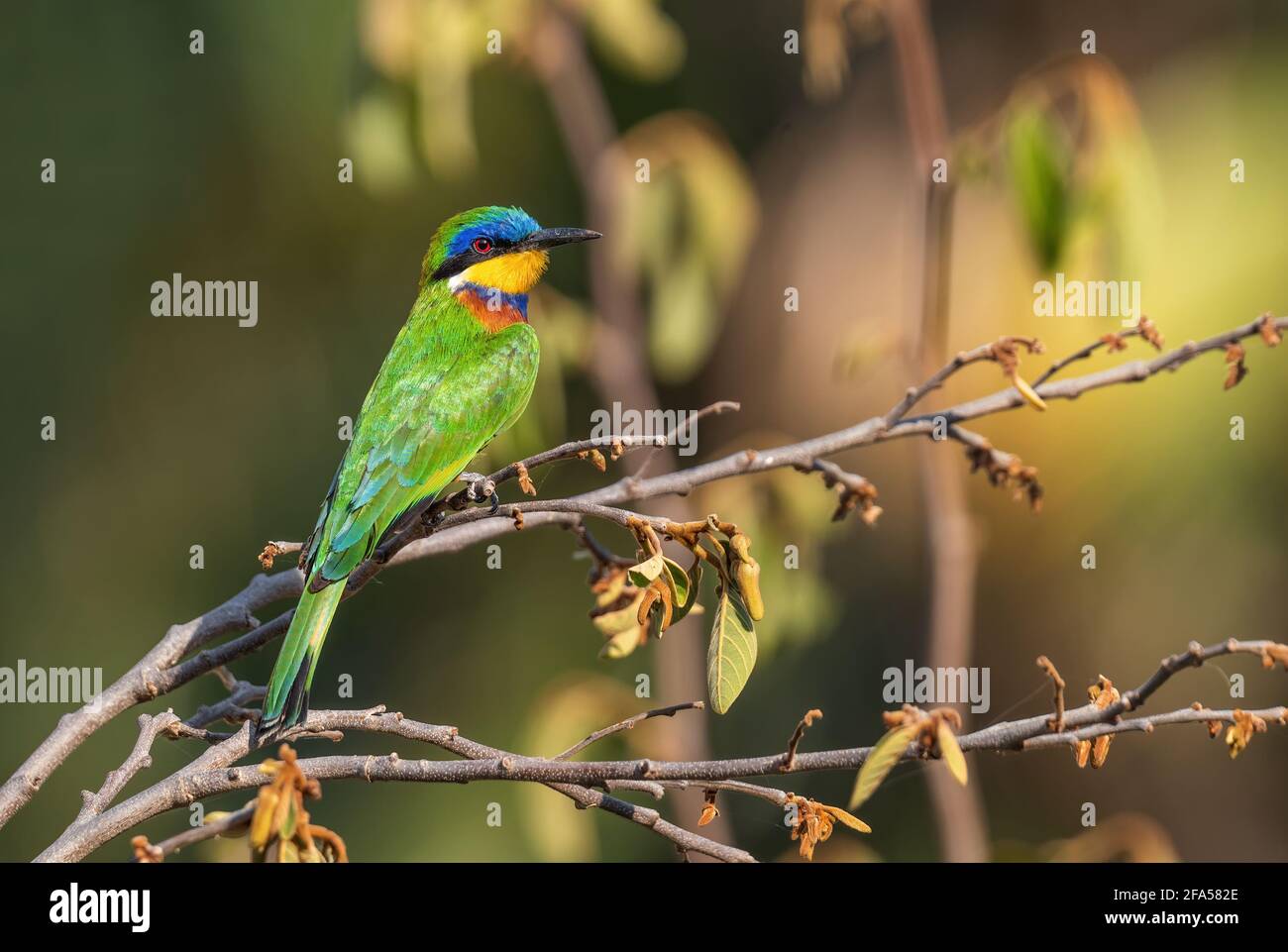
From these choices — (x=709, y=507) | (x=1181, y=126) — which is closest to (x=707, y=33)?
(x=1181, y=126)

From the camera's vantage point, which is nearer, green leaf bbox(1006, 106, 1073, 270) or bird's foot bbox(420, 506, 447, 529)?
bird's foot bbox(420, 506, 447, 529)

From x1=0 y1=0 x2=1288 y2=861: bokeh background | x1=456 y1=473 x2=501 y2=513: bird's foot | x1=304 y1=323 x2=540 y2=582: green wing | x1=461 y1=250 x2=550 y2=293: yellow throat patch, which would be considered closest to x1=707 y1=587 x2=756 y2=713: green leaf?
x1=456 y1=473 x2=501 y2=513: bird's foot

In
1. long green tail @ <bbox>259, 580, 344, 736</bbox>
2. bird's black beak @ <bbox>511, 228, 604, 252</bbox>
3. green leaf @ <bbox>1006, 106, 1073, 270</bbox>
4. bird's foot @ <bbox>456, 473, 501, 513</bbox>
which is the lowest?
long green tail @ <bbox>259, 580, 344, 736</bbox>

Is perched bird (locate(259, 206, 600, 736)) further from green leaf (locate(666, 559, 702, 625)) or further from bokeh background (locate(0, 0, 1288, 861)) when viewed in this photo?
green leaf (locate(666, 559, 702, 625))

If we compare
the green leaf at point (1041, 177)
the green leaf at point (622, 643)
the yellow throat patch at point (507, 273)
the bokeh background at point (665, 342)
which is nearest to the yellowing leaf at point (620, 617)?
the green leaf at point (622, 643)

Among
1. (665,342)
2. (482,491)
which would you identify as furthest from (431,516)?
(665,342)

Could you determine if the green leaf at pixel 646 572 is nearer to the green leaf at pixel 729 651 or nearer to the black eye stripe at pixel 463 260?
the green leaf at pixel 729 651

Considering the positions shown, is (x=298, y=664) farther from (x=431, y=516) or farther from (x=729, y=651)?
(x=729, y=651)
